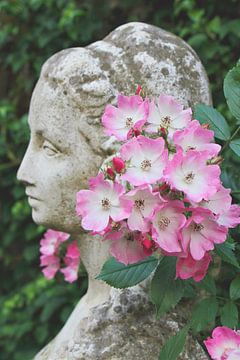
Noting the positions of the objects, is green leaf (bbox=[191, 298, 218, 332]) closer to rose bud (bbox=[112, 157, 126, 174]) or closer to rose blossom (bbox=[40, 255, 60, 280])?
rose bud (bbox=[112, 157, 126, 174])

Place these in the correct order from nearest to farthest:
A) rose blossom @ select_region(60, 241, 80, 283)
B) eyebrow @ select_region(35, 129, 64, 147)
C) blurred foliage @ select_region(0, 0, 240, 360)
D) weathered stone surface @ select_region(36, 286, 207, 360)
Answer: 1. weathered stone surface @ select_region(36, 286, 207, 360)
2. eyebrow @ select_region(35, 129, 64, 147)
3. rose blossom @ select_region(60, 241, 80, 283)
4. blurred foliage @ select_region(0, 0, 240, 360)

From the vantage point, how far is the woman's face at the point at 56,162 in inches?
61.8

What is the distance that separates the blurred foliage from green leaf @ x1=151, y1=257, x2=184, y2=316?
129 cm

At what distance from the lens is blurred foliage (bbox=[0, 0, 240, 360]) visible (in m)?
2.57

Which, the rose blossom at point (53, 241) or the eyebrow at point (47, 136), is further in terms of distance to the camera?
the rose blossom at point (53, 241)

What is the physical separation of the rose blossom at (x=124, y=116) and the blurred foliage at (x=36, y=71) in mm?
1258

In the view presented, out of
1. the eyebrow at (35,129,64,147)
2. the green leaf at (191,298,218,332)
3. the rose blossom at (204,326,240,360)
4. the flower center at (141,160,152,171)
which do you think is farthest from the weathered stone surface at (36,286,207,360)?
the flower center at (141,160,152,171)

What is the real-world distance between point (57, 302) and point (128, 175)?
71.3 inches

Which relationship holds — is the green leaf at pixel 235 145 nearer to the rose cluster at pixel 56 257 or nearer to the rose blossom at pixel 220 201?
the rose blossom at pixel 220 201

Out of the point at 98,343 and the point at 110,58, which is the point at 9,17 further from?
the point at 98,343

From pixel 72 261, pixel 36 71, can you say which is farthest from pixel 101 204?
pixel 36 71

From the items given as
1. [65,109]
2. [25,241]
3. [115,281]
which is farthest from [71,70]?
[25,241]

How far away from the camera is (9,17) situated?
3.29 metres

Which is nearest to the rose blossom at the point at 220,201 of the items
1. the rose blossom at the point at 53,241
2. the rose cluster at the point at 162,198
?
the rose cluster at the point at 162,198
